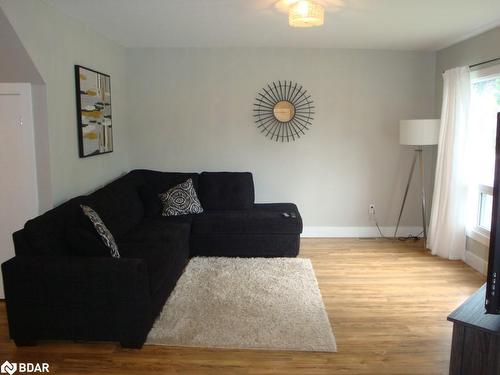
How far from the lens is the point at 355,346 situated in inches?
111

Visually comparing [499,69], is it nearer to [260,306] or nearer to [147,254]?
[260,306]

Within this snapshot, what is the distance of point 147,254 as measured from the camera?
3219 millimetres

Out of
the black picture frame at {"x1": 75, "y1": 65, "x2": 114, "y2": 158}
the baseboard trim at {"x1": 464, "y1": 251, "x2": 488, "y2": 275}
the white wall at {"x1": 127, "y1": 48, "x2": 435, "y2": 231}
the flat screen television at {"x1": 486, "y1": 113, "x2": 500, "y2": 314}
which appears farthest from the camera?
the white wall at {"x1": 127, "y1": 48, "x2": 435, "y2": 231}

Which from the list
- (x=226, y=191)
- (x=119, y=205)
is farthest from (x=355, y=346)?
(x=226, y=191)

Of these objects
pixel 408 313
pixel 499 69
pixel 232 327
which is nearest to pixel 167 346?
pixel 232 327

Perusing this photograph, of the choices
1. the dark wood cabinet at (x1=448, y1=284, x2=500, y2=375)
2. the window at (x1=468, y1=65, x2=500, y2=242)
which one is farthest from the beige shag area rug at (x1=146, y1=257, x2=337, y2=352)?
the window at (x1=468, y1=65, x2=500, y2=242)

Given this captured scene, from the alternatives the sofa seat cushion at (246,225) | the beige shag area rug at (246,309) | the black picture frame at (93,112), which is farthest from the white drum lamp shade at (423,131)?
the black picture frame at (93,112)

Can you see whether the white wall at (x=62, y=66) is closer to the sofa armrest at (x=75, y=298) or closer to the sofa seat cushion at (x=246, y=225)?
the sofa armrest at (x=75, y=298)

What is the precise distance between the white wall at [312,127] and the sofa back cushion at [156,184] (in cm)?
35

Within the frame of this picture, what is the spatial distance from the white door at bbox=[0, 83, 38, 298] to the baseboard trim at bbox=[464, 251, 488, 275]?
13.8 feet

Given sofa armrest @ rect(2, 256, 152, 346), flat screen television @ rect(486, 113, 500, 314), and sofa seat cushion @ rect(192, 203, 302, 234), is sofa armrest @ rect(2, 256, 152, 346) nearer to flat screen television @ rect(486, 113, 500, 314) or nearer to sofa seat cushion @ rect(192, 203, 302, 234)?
sofa seat cushion @ rect(192, 203, 302, 234)

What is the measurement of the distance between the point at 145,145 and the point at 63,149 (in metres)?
1.86

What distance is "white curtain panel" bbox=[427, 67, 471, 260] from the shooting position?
172 inches

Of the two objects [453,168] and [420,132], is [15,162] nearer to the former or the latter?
[420,132]
